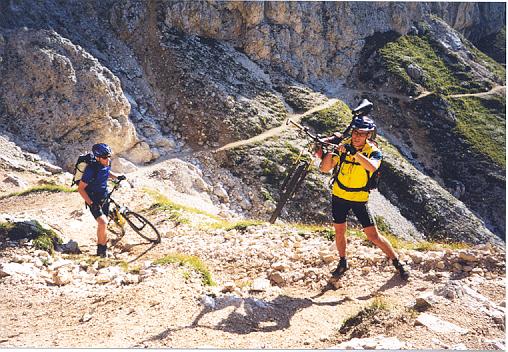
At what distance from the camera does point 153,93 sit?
3647 centimetres

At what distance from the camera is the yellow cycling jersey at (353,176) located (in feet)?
23.5

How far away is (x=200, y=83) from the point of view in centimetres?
3788

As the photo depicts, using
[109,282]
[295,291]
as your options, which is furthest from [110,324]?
[295,291]

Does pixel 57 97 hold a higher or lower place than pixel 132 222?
higher

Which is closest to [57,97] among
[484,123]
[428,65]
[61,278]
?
[61,278]

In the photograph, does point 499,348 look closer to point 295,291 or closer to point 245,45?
point 295,291

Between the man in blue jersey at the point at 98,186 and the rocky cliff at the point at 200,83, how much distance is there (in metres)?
17.6

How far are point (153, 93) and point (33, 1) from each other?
11653mm

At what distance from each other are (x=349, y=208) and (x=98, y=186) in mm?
5972

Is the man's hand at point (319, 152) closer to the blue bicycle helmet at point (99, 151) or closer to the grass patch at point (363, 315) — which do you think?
the grass patch at point (363, 315)

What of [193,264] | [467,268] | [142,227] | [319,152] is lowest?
[142,227]

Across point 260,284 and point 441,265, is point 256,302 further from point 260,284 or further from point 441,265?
point 441,265

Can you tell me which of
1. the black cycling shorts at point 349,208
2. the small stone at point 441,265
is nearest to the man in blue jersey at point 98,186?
the black cycling shorts at point 349,208

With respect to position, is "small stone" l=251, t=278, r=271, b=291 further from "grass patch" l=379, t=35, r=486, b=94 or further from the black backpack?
"grass patch" l=379, t=35, r=486, b=94
